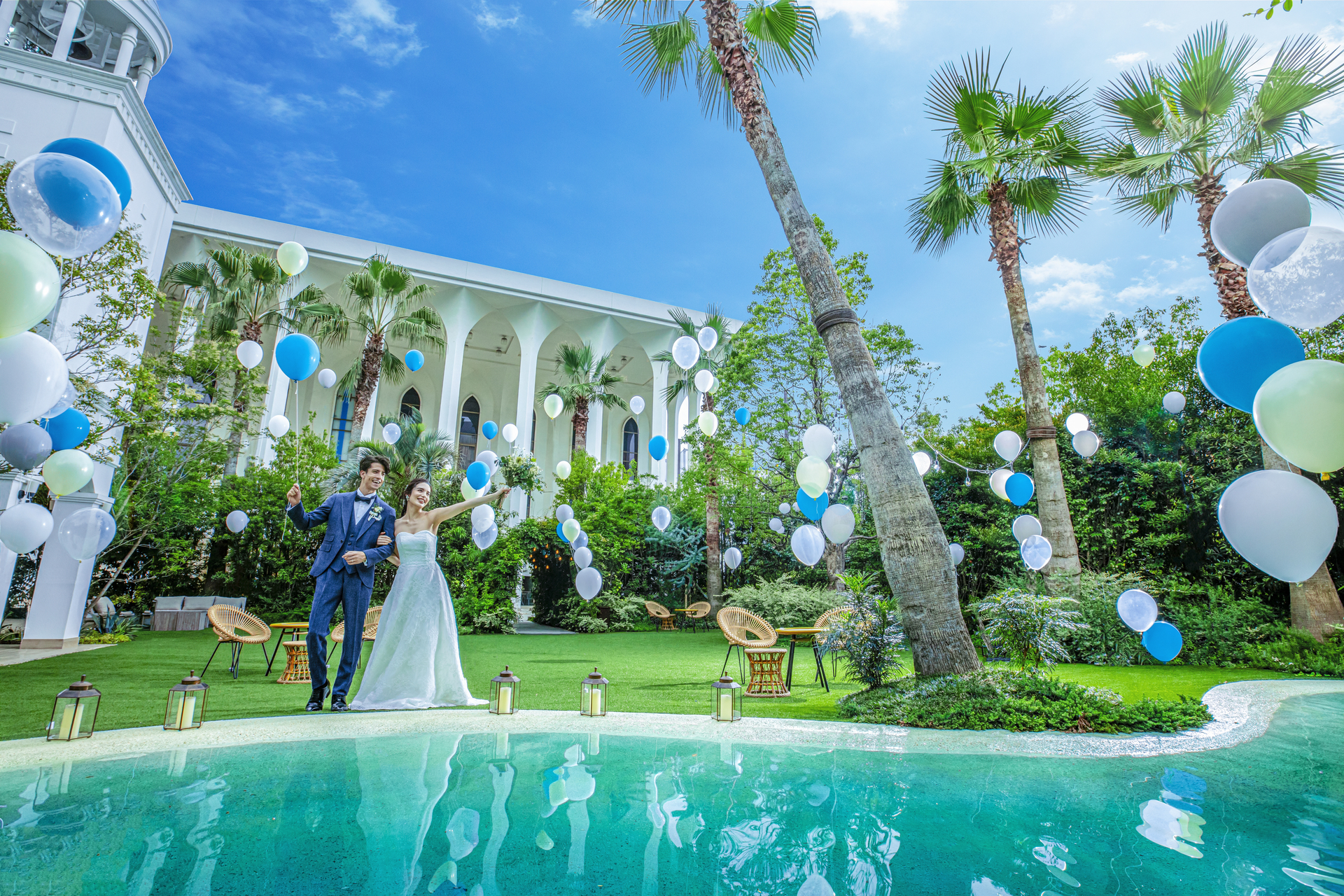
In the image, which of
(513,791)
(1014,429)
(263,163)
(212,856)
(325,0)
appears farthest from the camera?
(263,163)

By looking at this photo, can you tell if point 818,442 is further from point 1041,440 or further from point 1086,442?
point 1086,442

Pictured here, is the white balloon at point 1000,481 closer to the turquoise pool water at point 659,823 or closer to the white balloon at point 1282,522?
the turquoise pool water at point 659,823

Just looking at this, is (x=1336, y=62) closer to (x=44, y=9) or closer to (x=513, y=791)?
(x=513, y=791)

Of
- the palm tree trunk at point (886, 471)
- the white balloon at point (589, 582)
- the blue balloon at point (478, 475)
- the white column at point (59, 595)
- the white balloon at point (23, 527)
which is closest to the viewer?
the palm tree trunk at point (886, 471)

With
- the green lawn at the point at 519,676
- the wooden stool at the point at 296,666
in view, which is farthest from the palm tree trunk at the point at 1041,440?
the wooden stool at the point at 296,666

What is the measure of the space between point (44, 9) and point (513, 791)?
2508 cm

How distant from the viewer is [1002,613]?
601 cm

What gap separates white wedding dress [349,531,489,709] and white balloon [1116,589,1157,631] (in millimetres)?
6369

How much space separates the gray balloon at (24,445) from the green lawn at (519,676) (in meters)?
2.06

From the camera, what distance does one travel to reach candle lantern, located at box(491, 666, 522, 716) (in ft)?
16.0

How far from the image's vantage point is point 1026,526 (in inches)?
376

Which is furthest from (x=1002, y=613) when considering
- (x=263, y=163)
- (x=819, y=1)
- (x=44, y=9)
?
(x=263, y=163)

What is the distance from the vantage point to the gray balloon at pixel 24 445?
5496 millimetres

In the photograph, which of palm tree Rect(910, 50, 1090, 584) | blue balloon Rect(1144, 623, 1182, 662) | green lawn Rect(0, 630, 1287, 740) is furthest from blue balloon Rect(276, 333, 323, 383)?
palm tree Rect(910, 50, 1090, 584)
